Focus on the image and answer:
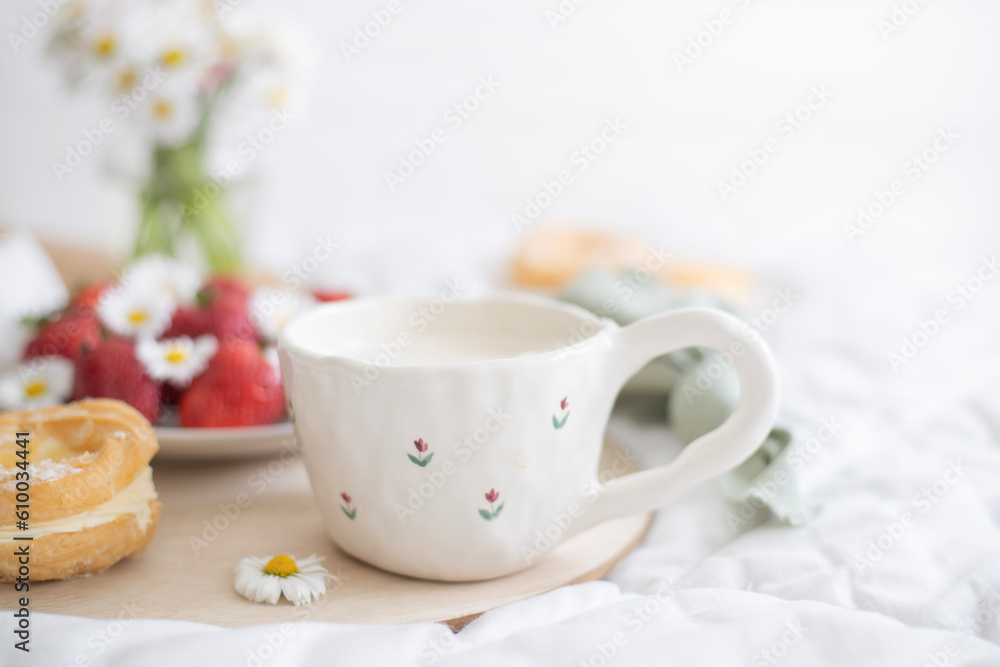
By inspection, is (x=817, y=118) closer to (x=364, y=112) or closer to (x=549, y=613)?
(x=364, y=112)

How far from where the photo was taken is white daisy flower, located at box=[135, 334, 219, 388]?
845mm

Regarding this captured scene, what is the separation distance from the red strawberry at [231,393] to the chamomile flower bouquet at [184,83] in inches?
21.3

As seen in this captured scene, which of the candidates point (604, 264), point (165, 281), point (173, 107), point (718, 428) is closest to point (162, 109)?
point (173, 107)

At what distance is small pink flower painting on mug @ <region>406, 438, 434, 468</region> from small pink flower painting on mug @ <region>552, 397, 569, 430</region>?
0.30 feet

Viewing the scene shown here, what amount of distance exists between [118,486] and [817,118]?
6.89 feet

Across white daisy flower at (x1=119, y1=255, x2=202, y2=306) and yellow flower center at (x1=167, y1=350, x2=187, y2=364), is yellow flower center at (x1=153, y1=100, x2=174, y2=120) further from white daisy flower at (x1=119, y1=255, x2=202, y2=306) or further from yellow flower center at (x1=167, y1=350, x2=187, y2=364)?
yellow flower center at (x1=167, y1=350, x2=187, y2=364)

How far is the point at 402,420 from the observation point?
57cm

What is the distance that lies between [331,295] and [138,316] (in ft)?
0.81

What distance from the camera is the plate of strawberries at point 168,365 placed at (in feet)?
2.73

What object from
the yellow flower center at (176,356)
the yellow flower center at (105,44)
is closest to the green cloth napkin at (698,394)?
the yellow flower center at (176,356)

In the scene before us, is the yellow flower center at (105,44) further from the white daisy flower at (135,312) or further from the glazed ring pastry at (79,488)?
the glazed ring pastry at (79,488)

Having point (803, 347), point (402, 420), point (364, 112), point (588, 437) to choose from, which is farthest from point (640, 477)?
point (364, 112)

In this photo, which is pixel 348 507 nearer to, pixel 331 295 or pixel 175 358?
→ pixel 175 358

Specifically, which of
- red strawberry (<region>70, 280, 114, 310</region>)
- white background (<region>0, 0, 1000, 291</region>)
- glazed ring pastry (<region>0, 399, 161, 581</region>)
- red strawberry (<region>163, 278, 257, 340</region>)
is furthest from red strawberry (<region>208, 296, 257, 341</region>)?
white background (<region>0, 0, 1000, 291</region>)
